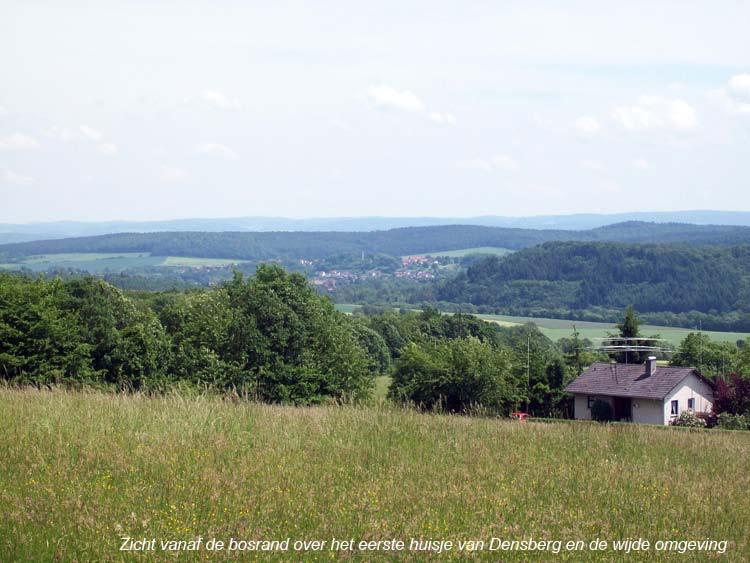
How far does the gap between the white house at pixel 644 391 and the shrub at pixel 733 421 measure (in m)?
11.4

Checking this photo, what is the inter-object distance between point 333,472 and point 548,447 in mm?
2824

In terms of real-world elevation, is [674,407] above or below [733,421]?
below

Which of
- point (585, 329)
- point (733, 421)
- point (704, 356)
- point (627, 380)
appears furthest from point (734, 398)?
point (585, 329)

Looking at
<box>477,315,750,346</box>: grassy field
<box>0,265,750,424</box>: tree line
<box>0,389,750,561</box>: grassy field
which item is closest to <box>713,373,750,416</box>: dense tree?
<box>0,265,750,424</box>: tree line

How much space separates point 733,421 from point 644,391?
14703 millimetres

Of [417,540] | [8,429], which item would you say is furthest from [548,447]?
[8,429]

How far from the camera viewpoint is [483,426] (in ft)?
33.1

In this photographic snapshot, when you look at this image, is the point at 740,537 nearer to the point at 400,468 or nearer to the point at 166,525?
the point at 400,468

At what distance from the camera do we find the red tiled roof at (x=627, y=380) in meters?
54.4

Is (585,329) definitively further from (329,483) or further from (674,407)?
(329,483)

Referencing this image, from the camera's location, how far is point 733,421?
132ft

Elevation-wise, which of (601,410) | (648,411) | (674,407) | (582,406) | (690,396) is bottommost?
(582,406)

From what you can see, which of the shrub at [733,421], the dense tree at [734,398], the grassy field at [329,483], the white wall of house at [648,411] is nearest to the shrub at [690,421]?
the dense tree at [734,398]

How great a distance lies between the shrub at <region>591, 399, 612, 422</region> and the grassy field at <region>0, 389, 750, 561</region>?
4480cm
